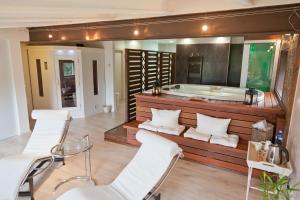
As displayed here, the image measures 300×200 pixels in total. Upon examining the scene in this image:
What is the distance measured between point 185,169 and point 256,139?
44.4 inches

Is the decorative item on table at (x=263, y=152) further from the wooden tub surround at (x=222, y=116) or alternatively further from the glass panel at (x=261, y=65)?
the glass panel at (x=261, y=65)

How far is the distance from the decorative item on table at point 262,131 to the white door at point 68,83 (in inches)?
175

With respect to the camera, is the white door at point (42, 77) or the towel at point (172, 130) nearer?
the towel at point (172, 130)

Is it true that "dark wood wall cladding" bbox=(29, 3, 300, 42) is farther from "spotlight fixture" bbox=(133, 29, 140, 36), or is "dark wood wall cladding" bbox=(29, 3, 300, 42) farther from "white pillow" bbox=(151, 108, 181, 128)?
"white pillow" bbox=(151, 108, 181, 128)

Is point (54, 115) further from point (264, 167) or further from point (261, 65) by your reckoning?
point (261, 65)

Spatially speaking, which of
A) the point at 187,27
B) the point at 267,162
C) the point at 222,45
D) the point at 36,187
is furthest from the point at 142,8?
the point at 222,45

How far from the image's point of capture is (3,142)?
4.05m

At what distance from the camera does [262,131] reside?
111 inches

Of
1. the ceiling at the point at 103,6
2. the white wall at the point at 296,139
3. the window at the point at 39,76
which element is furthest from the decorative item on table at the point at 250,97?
the window at the point at 39,76

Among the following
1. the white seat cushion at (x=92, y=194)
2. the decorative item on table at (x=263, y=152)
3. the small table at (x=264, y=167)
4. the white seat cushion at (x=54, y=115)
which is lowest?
the white seat cushion at (x=92, y=194)

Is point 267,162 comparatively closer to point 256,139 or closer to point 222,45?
point 256,139

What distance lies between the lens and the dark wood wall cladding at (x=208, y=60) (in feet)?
21.3

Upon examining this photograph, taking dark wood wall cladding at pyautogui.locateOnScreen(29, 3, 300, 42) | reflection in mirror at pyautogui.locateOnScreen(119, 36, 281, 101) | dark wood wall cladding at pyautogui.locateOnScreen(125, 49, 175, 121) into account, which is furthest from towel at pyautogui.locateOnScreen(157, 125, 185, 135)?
dark wood wall cladding at pyautogui.locateOnScreen(29, 3, 300, 42)

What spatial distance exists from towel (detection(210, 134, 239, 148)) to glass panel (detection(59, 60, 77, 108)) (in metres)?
4.05
